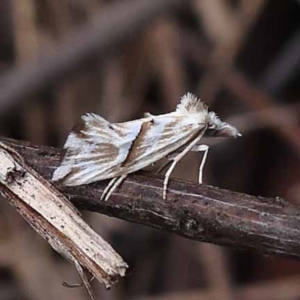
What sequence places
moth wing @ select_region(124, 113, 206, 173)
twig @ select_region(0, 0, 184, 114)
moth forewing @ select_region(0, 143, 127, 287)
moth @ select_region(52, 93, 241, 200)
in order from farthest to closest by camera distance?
twig @ select_region(0, 0, 184, 114) → moth wing @ select_region(124, 113, 206, 173) → moth @ select_region(52, 93, 241, 200) → moth forewing @ select_region(0, 143, 127, 287)

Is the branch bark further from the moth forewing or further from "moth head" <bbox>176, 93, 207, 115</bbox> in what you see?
"moth head" <bbox>176, 93, 207, 115</bbox>

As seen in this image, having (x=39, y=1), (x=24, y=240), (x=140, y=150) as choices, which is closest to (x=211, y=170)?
(x=24, y=240)

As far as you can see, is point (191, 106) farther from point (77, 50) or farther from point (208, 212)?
point (77, 50)

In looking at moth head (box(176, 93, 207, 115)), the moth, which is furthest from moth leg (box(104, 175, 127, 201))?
moth head (box(176, 93, 207, 115))

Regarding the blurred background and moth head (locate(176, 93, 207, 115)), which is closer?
moth head (locate(176, 93, 207, 115))

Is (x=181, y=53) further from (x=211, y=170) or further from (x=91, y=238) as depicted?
(x=91, y=238)
